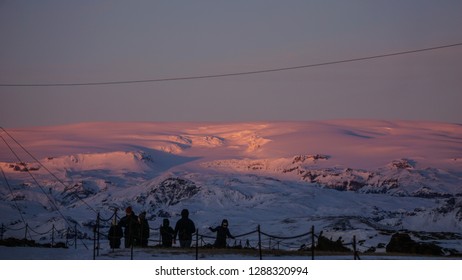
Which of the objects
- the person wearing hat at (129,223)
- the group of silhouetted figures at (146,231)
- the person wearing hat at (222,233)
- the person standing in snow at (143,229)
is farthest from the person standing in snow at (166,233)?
the person wearing hat at (222,233)

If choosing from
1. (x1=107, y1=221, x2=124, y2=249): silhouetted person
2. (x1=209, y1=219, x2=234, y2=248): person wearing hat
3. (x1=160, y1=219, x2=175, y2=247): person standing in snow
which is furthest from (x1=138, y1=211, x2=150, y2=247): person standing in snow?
(x1=209, y1=219, x2=234, y2=248): person wearing hat

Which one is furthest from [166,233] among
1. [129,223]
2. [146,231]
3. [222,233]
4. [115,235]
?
[222,233]

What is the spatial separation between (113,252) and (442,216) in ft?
441

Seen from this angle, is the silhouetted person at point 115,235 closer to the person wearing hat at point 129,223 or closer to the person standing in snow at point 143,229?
the person wearing hat at point 129,223

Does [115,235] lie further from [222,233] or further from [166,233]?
[222,233]

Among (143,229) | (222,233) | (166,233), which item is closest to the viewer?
(222,233)

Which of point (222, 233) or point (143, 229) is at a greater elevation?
point (143, 229)

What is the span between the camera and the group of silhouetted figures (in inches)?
1031

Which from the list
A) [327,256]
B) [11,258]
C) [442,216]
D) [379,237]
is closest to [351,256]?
[327,256]

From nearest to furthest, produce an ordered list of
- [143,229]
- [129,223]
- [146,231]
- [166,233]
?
[129,223]
[166,233]
[143,229]
[146,231]

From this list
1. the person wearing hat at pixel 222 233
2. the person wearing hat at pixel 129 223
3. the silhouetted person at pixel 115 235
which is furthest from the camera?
the silhouetted person at pixel 115 235

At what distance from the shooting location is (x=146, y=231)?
89.9 feet

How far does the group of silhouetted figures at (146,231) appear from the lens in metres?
26.2

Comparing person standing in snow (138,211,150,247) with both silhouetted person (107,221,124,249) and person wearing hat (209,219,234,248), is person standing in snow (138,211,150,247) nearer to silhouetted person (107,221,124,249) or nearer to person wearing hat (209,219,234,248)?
silhouetted person (107,221,124,249)
